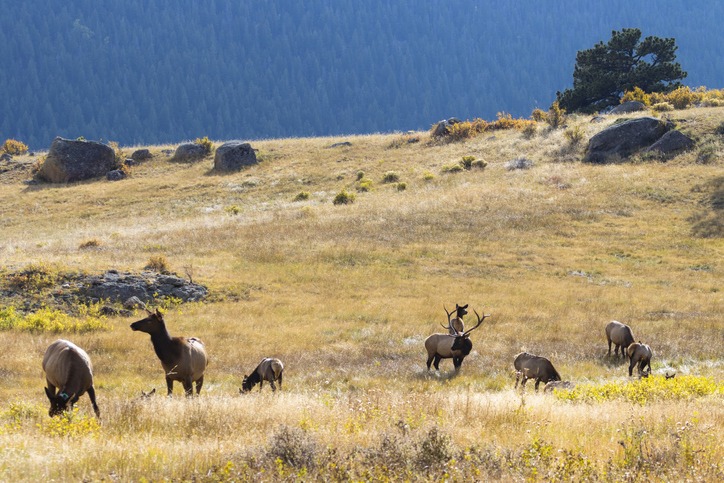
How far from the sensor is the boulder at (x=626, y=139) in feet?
160

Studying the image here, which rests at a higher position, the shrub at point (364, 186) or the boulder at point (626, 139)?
the boulder at point (626, 139)

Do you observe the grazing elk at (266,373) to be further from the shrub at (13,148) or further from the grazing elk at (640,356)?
the shrub at (13,148)

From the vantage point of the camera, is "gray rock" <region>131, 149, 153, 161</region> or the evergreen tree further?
"gray rock" <region>131, 149, 153, 161</region>

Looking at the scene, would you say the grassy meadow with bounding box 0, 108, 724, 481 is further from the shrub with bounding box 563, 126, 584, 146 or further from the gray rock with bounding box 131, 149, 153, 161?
the gray rock with bounding box 131, 149, 153, 161

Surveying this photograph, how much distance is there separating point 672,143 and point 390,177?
804 inches

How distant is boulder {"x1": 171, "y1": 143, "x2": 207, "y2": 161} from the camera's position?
67938 mm

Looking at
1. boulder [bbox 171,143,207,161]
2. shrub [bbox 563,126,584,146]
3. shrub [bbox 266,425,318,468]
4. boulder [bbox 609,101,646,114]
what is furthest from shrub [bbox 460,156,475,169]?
shrub [bbox 266,425,318,468]

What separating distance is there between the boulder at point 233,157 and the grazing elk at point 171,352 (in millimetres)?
50076

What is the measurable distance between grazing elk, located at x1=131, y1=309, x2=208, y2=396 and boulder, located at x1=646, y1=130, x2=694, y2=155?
1667 inches

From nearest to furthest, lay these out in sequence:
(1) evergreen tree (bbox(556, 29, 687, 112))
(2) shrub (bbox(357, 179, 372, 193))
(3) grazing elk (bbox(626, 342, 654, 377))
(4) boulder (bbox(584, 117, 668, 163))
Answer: (3) grazing elk (bbox(626, 342, 654, 377)) → (4) boulder (bbox(584, 117, 668, 163)) → (2) shrub (bbox(357, 179, 372, 193)) → (1) evergreen tree (bbox(556, 29, 687, 112))

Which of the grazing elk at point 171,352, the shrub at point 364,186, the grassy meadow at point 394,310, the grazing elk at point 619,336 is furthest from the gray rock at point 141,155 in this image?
the grazing elk at point 171,352

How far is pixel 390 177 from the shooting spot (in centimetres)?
5206

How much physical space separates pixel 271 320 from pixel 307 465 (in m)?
15.3

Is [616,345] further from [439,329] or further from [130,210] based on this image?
Result: [130,210]
